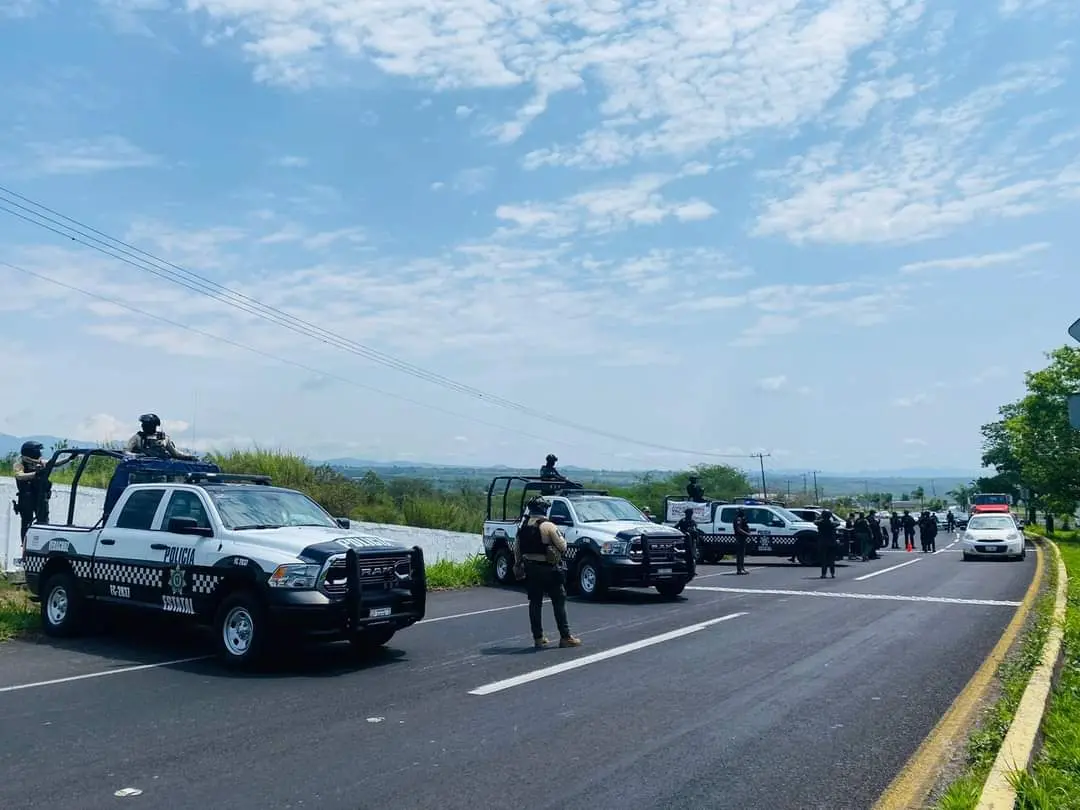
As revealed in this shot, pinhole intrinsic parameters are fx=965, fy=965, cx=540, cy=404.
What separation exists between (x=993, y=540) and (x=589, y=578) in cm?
1923

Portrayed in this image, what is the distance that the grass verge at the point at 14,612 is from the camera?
38.7 feet

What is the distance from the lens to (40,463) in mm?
14414

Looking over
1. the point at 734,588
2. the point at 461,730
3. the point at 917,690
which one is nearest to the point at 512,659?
the point at 461,730

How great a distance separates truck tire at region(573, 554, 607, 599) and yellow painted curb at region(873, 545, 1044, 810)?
7.27m

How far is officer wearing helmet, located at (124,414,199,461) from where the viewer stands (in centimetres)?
1310

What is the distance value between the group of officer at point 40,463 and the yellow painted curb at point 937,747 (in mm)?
10237

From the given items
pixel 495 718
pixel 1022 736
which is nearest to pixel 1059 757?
pixel 1022 736

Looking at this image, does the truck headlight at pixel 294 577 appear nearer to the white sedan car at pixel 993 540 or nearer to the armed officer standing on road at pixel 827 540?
the armed officer standing on road at pixel 827 540

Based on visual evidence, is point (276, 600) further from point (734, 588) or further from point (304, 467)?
point (304, 467)

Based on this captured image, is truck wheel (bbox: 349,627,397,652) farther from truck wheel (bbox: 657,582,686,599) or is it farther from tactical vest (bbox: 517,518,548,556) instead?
truck wheel (bbox: 657,582,686,599)

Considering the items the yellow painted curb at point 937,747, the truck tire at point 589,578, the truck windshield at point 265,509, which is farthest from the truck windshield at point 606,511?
the yellow painted curb at point 937,747

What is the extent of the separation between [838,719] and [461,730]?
3.01 m

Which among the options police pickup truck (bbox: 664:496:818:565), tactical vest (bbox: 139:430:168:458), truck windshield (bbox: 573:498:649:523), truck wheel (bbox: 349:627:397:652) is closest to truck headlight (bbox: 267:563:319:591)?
truck wheel (bbox: 349:627:397:652)

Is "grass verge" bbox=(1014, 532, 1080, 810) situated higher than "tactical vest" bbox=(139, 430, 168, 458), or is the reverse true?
"tactical vest" bbox=(139, 430, 168, 458)
